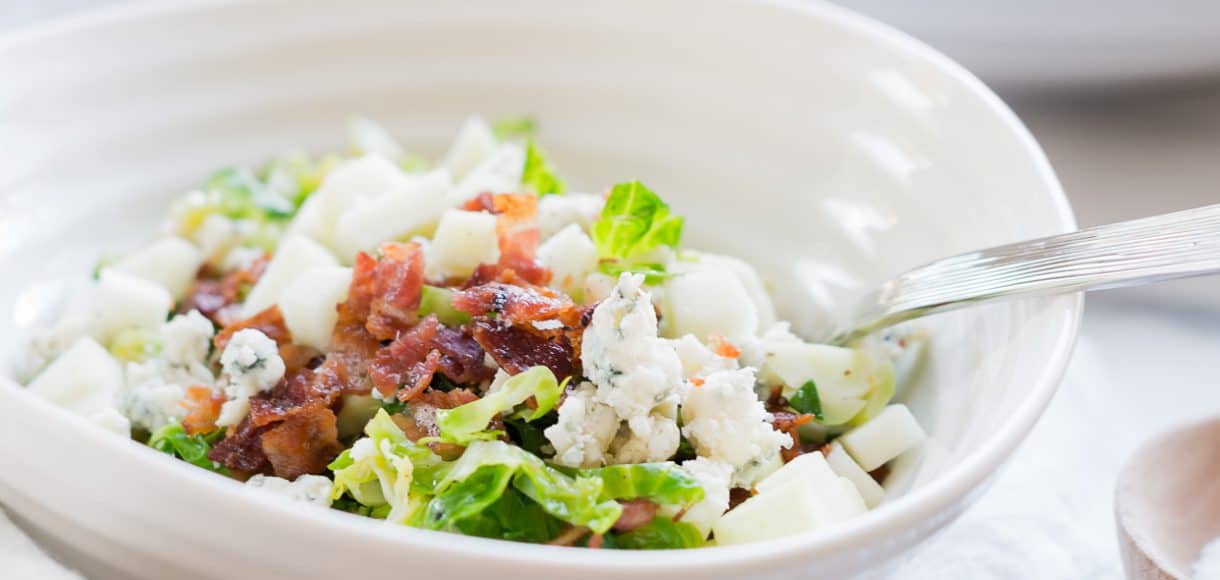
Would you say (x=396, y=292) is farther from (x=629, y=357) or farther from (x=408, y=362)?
(x=629, y=357)

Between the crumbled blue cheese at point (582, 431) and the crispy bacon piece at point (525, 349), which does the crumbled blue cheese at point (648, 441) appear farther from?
the crispy bacon piece at point (525, 349)

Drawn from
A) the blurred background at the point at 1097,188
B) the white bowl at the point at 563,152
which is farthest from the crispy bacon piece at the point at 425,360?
the blurred background at the point at 1097,188

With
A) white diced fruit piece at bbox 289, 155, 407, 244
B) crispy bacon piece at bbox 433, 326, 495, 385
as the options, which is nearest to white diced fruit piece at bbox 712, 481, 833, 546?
crispy bacon piece at bbox 433, 326, 495, 385

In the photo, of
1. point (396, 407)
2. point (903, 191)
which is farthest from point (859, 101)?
point (396, 407)

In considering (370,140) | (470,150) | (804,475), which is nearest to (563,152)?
(470,150)

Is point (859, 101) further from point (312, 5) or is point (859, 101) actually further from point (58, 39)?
point (58, 39)

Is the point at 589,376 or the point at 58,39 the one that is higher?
the point at 58,39

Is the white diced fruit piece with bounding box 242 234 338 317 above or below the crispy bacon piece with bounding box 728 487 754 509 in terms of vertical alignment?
above

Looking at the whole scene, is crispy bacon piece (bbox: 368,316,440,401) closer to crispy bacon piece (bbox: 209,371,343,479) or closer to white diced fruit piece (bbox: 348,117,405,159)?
crispy bacon piece (bbox: 209,371,343,479)
